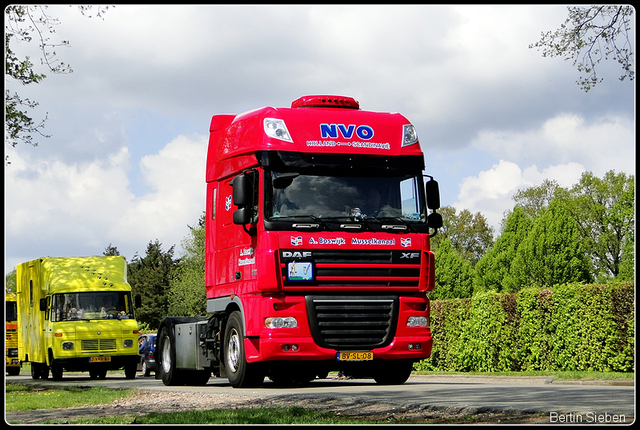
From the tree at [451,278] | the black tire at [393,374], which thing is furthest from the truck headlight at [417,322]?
the tree at [451,278]

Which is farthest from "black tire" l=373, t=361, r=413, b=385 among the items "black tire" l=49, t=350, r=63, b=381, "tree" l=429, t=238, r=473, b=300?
"tree" l=429, t=238, r=473, b=300

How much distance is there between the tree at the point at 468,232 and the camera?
81812mm

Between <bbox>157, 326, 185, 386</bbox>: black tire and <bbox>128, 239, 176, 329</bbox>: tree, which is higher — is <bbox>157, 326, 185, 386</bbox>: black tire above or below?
below

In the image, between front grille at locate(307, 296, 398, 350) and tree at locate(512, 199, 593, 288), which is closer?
front grille at locate(307, 296, 398, 350)

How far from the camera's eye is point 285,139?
47.1 ft

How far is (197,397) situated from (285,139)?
14.4ft

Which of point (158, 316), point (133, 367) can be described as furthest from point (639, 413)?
point (158, 316)

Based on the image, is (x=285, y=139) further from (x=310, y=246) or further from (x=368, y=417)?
(x=368, y=417)

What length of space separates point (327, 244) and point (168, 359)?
680 centimetres

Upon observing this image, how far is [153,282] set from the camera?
82.5 m

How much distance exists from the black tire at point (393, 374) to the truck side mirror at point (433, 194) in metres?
3.04

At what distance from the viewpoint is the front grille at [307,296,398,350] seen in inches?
558

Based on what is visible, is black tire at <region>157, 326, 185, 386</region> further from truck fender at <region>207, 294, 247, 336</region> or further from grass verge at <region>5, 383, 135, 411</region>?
truck fender at <region>207, 294, 247, 336</region>

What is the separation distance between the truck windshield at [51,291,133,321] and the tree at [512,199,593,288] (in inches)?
1219
